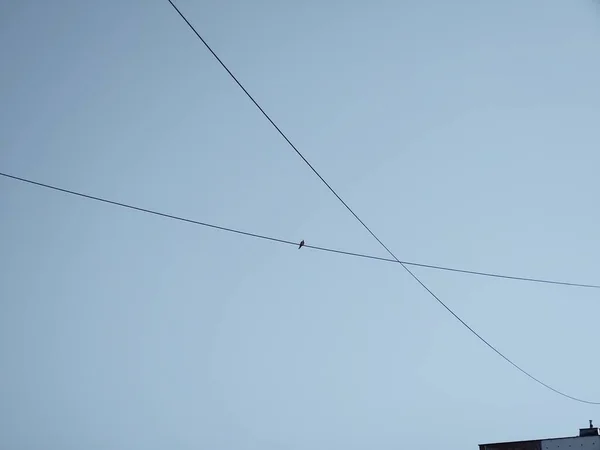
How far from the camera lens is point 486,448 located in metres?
39.7

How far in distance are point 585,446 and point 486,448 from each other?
5002mm

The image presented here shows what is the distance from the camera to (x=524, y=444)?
38.9 m

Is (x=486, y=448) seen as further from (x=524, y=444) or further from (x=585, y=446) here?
(x=585, y=446)

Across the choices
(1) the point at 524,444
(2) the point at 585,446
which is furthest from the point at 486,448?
(2) the point at 585,446

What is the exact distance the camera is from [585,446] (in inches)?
1474

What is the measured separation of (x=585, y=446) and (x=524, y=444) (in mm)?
3015

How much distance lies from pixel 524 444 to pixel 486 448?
78.7 inches
